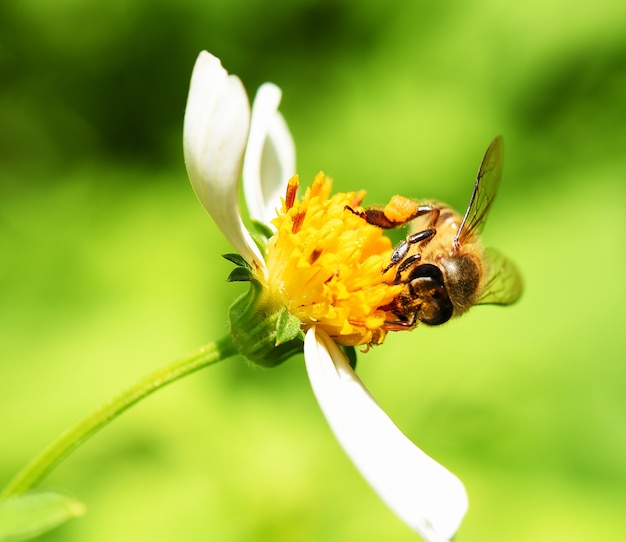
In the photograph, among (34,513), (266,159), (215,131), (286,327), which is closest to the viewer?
(34,513)

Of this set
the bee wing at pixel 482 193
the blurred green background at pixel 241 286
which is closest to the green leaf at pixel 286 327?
the bee wing at pixel 482 193

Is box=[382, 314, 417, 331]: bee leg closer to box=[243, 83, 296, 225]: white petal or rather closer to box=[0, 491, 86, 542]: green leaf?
box=[243, 83, 296, 225]: white petal

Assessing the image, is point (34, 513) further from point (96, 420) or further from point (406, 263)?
point (406, 263)

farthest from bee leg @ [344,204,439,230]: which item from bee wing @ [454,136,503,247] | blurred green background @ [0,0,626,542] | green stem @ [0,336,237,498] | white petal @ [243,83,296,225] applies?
blurred green background @ [0,0,626,542]

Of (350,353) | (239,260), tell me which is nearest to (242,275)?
(239,260)

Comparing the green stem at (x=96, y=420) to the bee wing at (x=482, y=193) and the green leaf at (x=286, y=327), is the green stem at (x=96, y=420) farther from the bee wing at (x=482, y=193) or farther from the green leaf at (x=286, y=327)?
the bee wing at (x=482, y=193)

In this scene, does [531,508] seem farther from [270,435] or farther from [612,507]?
[270,435]

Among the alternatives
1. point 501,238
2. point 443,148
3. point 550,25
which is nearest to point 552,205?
point 501,238

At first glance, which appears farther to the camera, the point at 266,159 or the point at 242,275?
the point at 266,159
